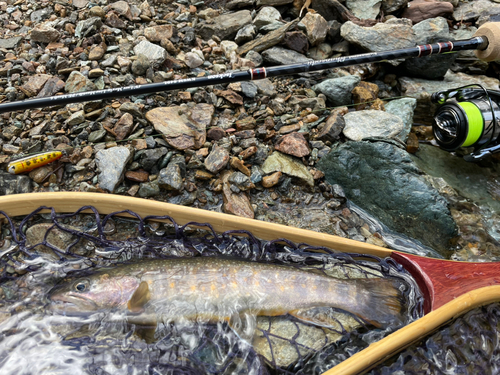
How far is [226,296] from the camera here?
81.8 inches

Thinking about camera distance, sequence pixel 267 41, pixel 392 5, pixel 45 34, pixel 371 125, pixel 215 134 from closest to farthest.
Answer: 1. pixel 215 134
2. pixel 371 125
3. pixel 45 34
4. pixel 267 41
5. pixel 392 5

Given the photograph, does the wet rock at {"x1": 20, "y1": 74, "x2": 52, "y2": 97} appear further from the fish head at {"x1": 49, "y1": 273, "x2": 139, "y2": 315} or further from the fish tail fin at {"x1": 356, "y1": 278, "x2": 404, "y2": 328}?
the fish tail fin at {"x1": 356, "y1": 278, "x2": 404, "y2": 328}

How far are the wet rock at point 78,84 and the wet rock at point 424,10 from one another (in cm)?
438

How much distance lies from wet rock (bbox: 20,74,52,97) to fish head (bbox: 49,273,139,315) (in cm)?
233

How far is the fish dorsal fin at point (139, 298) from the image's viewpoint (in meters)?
2.01

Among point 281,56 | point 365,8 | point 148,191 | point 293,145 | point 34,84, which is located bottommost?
point 148,191

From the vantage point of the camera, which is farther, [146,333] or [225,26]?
[225,26]

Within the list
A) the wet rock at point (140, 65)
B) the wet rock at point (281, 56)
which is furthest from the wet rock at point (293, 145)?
the wet rock at point (140, 65)

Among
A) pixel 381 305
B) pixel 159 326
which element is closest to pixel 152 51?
pixel 159 326

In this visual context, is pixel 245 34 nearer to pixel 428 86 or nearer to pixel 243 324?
pixel 428 86

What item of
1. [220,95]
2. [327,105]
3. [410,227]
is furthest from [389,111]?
[220,95]

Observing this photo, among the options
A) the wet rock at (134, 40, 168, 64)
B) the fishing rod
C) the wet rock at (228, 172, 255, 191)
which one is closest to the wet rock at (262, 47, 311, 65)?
the fishing rod

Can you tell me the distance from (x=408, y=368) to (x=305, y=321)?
1.85 ft

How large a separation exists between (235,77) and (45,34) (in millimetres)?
2520
